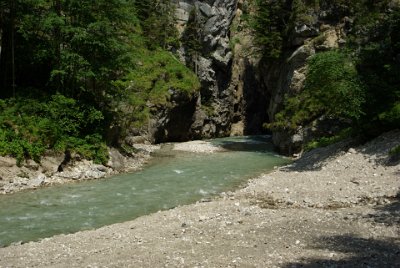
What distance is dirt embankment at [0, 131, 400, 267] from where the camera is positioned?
9789 mm

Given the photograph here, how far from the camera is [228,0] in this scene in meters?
65.2

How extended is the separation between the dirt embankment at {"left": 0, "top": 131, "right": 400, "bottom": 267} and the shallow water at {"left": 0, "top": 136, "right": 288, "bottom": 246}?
161 centimetres

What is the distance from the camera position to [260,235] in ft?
38.4

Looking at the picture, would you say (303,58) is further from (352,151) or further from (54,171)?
(54,171)

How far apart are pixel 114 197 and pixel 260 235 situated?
967cm

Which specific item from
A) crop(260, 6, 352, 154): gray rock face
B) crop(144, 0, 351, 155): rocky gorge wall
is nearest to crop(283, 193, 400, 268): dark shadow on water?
crop(260, 6, 352, 154): gray rock face

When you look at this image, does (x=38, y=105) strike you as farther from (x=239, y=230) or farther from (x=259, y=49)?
(x=259, y=49)

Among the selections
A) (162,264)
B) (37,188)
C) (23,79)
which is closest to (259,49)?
(23,79)

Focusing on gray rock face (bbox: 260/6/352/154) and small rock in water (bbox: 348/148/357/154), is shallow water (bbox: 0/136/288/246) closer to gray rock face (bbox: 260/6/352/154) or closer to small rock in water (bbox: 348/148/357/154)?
small rock in water (bbox: 348/148/357/154)

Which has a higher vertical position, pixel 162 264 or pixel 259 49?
pixel 259 49

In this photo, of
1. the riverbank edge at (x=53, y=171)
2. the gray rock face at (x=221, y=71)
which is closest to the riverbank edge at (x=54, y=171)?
the riverbank edge at (x=53, y=171)

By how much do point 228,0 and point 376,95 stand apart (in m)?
46.3

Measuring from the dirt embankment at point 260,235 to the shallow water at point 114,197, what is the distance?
63.4 inches

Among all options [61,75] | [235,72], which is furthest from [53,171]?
[235,72]
